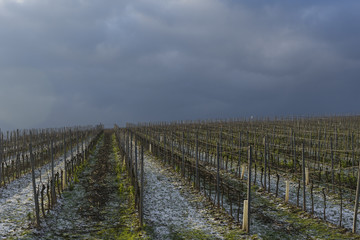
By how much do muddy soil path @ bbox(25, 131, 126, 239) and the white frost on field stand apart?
1110 mm

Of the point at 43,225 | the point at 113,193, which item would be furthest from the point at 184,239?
the point at 113,193

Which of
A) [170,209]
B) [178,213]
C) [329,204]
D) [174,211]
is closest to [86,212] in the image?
[170,209]

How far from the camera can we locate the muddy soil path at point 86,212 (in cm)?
658

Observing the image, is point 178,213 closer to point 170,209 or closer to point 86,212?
point 170,209

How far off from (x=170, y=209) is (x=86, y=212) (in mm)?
2685

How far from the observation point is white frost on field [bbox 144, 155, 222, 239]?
692 centimetres

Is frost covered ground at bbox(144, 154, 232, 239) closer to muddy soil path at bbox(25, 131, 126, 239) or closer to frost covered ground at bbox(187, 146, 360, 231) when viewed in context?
muddy soil path at bbox(25, 131, 126, 239)

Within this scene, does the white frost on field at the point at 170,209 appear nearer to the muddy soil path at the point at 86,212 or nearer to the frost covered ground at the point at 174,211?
the frost covered ground at the point at 174,211

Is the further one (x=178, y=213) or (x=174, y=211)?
(x=174, y=211)

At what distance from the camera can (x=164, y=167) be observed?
14.3 metres

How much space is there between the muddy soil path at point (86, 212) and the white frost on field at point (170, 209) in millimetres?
1110

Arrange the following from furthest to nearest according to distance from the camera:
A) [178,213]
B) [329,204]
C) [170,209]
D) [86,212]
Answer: [329,204] → [170,209] → [86,212] → [178,213]

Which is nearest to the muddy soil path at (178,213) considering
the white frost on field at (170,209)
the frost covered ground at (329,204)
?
the white frost on field at (170,209)

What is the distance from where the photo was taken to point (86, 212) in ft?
26.6
